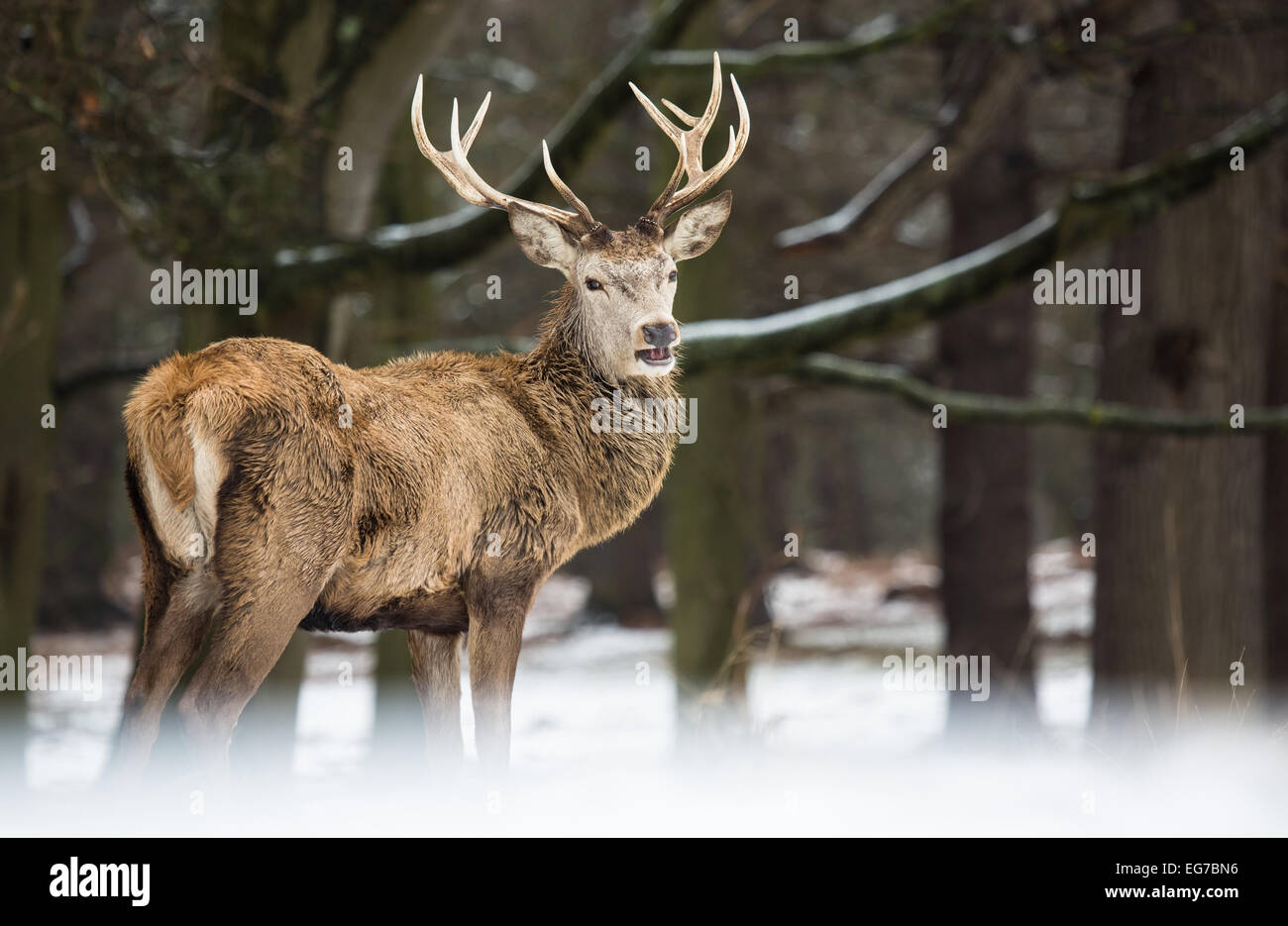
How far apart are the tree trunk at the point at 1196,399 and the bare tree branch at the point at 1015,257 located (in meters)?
2.43

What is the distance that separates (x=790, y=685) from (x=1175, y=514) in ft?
22.6

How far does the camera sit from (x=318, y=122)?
6.83 meters

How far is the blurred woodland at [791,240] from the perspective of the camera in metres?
6.51

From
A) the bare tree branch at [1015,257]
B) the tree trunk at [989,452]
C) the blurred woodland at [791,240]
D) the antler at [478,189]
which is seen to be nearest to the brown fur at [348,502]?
the antler at [478,189]

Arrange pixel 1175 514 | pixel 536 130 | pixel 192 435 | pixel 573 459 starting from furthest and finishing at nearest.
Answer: pixel 536 130 < pixel 1175 514 < pixel 573 459 < pixel 192 435

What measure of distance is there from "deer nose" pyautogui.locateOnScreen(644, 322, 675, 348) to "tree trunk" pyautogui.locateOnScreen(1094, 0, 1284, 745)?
249 inches

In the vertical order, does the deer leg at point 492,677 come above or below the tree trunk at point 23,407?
below

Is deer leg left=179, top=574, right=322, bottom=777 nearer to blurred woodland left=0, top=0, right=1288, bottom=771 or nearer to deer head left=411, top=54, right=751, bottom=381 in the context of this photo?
deer head left=411, top=54, right=751, bottom=381

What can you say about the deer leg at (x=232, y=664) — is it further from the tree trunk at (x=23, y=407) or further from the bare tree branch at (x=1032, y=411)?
the tree trunk at (x=23, y=407)

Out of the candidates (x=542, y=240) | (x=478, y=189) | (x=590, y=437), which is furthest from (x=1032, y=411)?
(x=478, y=189)

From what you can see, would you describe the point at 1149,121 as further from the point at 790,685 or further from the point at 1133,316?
the point at 790,685

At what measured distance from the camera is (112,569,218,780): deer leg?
321 centimetres

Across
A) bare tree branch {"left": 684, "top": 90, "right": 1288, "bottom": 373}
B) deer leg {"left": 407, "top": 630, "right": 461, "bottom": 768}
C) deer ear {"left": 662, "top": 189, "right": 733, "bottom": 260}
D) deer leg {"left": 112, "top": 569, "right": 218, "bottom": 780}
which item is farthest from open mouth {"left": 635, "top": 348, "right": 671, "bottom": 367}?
bare tree branch {"left": 684, "top": 90, "right": 1288, "bottom": 373}

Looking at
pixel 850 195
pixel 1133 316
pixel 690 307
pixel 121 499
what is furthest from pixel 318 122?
pixel 121 499
